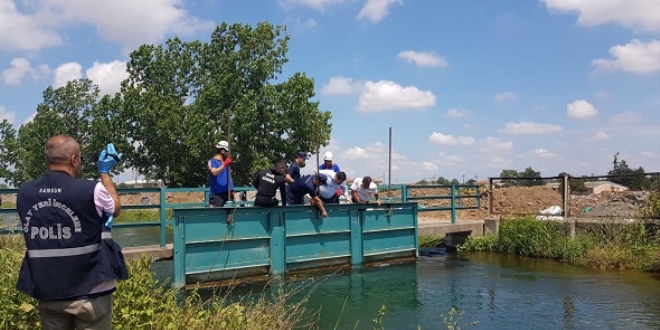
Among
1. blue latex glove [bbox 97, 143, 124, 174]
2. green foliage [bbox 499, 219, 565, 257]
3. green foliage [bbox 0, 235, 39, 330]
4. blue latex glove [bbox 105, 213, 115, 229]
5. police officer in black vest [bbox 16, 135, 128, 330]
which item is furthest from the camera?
green foliage [bbox 499, 219, 565, 257]

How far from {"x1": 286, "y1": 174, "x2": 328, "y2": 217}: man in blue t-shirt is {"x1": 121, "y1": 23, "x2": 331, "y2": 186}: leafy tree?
15918 mm

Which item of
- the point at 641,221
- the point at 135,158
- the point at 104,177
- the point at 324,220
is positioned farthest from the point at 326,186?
the point at 135,158

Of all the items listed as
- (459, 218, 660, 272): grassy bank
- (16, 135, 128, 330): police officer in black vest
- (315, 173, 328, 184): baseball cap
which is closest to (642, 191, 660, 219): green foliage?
(459, 218, 660, 272): grassy bank

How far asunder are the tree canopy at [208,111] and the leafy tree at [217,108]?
52 millimetres

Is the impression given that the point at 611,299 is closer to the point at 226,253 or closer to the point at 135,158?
the point at 226,253

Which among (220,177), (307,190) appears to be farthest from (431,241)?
(220,177)

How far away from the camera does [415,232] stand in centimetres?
1305

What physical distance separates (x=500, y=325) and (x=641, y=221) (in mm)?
6911

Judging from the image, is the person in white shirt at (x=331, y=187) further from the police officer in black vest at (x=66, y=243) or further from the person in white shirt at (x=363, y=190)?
the police officer in black vest at (x=66, y=243)

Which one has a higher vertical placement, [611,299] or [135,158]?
[135,158]

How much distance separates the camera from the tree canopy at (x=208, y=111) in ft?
90.5

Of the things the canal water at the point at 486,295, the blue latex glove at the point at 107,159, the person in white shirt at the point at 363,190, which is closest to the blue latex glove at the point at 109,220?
the blue latex glove at the point at 107,159

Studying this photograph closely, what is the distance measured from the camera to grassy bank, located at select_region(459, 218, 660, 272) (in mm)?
11805

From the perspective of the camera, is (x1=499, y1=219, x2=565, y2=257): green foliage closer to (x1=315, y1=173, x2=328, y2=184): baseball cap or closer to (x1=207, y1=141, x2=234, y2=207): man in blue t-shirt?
(x1=315, y1=173, x2=328, y2=184): baseball cap
